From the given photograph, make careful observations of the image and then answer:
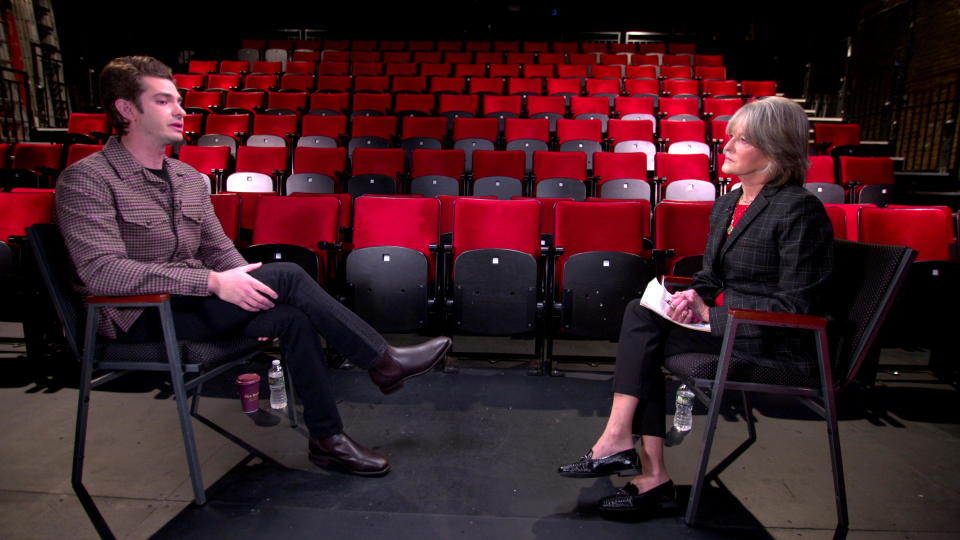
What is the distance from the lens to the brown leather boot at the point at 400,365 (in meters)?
1.51

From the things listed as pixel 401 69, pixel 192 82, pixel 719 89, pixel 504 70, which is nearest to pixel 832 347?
pixel 719 89

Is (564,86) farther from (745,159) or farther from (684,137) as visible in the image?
(745,159)

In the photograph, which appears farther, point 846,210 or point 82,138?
point 82,138

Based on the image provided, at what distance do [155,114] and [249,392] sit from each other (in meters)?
1.04

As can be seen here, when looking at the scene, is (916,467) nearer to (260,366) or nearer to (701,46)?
(260,366)

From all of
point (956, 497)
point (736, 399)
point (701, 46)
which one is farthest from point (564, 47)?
point (956, 497)

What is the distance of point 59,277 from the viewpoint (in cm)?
135

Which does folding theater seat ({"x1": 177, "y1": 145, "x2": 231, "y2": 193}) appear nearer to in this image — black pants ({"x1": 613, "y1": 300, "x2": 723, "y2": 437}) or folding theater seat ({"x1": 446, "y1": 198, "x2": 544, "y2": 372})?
folding theater seat ({"x1": 446, "y1": 198, "x2": 544, "y2": 372})

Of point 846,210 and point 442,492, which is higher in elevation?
point 846,210

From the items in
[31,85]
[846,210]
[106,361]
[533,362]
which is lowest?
[533,362]

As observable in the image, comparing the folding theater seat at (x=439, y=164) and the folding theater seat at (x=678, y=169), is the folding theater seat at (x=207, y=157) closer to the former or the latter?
the folding theater seat at (x=439, y=164)

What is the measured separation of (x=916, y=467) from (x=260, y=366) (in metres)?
2.63

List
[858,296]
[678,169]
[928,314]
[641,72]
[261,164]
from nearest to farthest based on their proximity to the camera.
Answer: [858,296] < [928,314] < [678,169] < [261,164] < [641,72]

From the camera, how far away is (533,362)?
2.57 m
